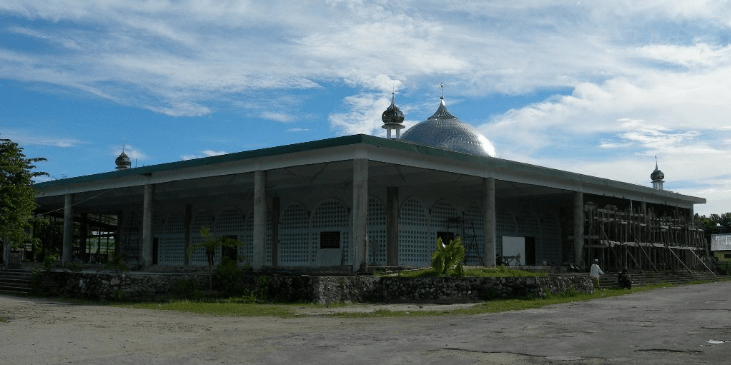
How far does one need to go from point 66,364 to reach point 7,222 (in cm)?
991

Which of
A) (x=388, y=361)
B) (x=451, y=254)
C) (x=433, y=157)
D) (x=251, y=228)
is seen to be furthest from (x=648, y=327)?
(x=251, y=228)

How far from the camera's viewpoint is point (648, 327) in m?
13.0

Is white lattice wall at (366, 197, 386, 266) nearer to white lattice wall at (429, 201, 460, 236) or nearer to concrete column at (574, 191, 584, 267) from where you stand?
white lattice wall at (429, 201, 460, 236)

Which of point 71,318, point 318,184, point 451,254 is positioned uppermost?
point 318,184

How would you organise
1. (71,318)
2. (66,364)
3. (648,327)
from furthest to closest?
1. (71,318)
2. (648,327)
3. (66,364)

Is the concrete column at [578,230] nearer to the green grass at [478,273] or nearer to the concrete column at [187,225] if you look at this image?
the green grass at [478,273]

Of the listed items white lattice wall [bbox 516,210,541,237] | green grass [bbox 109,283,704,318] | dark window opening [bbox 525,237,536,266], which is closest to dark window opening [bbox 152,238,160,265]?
green grass [bbox 109,283,704,318]

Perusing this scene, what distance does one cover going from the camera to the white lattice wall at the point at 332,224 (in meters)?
30.1

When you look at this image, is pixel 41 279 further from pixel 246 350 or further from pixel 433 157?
pixel 246 350

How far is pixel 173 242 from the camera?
38.2m

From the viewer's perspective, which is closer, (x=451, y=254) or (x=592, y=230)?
(x=451, y=254)

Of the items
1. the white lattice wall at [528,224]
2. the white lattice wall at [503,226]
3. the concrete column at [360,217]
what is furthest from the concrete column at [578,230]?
the concrete column at [360,217]

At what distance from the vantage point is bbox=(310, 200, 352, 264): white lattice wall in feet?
98.7

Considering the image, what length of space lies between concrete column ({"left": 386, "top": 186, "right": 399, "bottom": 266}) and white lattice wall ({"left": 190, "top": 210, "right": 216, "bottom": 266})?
445 inches
